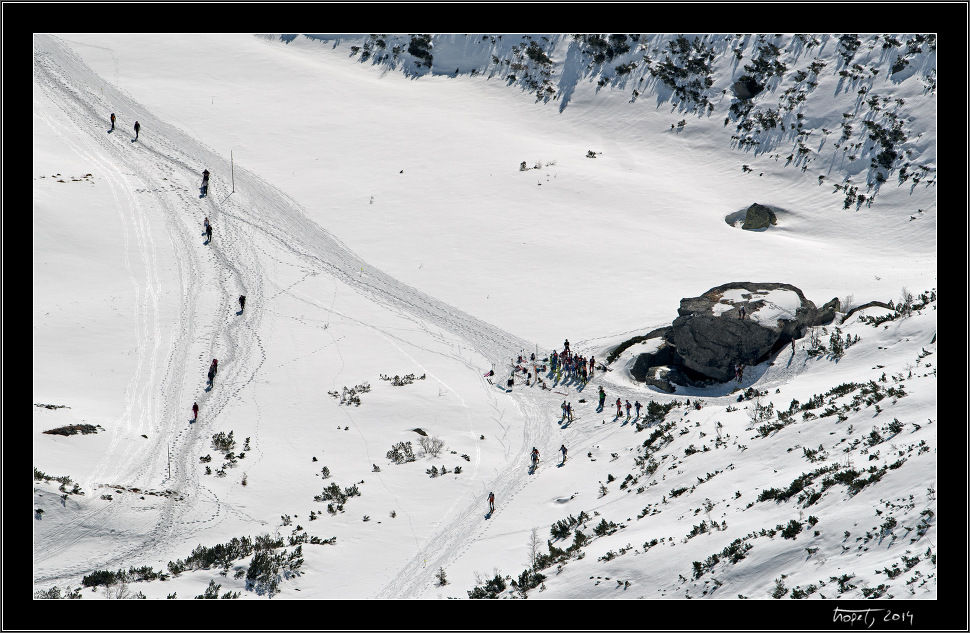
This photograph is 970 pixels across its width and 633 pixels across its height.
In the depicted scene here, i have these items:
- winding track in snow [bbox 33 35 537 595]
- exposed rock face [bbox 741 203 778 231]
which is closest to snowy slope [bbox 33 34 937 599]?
winding track in snow [bbox 33 35 537 595]

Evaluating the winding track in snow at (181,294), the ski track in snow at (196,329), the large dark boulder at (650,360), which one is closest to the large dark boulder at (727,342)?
the ski track in snow at (196,329)

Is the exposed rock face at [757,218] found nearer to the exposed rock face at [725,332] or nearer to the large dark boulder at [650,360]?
the exposed rock face at [725,332]

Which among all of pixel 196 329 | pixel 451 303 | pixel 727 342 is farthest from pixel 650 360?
pixel 196 329

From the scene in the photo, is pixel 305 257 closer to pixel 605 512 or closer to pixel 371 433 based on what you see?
pixel 371 433

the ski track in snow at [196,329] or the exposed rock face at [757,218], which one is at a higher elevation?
the exposed rock face at [757,218]

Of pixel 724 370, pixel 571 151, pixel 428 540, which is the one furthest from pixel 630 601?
pixel 571 151

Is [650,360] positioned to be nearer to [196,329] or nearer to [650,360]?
→ [650,360]

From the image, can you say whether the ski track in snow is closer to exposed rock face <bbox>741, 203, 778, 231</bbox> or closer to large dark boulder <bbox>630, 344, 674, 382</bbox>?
large dark boulder <bbox>630, 344, 674, 382</bbox>
